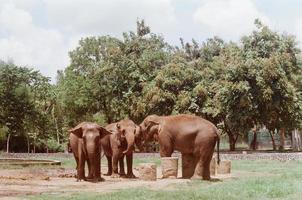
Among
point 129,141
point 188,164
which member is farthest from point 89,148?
point 188,164

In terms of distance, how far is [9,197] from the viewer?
14.4 meters

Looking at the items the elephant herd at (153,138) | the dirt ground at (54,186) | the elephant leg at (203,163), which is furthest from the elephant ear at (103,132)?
the elephant leg at (203,163)

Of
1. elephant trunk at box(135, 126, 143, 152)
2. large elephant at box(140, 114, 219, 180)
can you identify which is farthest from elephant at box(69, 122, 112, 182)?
large elephant at box(140, 114, 219, 180)

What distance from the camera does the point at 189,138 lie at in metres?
20.0

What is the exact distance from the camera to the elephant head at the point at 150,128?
21.3 m

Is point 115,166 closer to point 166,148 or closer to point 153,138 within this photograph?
point 153,138

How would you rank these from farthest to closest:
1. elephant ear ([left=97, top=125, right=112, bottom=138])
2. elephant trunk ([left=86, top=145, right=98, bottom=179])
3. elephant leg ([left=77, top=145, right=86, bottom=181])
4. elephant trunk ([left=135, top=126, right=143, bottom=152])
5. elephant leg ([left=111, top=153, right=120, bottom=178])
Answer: elephant leg ([left=111, top=153, right=120, bottom=178]), elephant trunk ([left=135, top=126, right=143, bottom=152]), elephant ear ([left=97, top=125, right=112, bottom=138]), elephant leg ([left=77, top=145, right=86, bottom=181]), elephant trunk ([left=86, top=145, right=98, bottom=179])

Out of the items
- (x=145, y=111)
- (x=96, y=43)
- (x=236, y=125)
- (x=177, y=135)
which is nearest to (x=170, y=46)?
(x=96, y=43)

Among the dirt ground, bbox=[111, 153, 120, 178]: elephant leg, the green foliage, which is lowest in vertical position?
the dirt ground

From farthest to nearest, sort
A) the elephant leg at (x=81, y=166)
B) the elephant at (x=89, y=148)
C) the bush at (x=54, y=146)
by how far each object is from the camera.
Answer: the bush at (x=54, y=146)
the elephant leg at (x=81, y=166)
the elephant at (x=89, y=148)

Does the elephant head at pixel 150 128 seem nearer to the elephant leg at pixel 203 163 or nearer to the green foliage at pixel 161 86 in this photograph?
the elephant leg at pixel 203 163

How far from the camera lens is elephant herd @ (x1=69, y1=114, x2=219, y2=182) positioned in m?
19.6

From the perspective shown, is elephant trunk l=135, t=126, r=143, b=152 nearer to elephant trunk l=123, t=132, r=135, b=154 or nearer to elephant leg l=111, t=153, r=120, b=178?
elephant trunk l=123, t=132, r=135, b=154

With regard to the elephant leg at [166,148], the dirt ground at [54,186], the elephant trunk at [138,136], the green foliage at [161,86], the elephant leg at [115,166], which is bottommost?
the dirt ground at [54,186]
